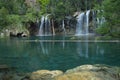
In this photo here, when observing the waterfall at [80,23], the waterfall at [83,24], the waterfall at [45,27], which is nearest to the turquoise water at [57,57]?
the waterfall at [83,24]

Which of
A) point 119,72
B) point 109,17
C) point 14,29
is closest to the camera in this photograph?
point 119,72

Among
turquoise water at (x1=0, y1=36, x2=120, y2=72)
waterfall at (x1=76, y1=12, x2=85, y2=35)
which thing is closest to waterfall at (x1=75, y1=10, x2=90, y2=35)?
waterfall at (x1=76, y1=12, x2=85, y2=35)

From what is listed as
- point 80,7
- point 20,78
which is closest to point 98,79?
point 20,78

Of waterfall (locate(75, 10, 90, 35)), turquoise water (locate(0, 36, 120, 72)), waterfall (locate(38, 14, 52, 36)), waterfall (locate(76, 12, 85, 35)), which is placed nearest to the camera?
turquoise water (locate(0, 36, 120, 72))

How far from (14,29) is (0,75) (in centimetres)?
5002

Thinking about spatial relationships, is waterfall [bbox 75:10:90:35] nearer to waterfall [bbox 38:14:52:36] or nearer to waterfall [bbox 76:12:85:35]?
waterfall [bbox 76:12:85:35]

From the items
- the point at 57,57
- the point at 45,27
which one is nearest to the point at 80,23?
the point at 45,27

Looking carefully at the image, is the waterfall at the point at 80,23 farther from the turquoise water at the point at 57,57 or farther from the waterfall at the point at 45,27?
the turquoise water at the point at 57,57

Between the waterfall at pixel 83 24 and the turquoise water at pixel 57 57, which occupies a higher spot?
the waterfall at pixel 83 24

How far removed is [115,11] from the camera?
2500 cm

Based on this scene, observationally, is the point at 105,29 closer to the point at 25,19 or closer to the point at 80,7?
the point at 25,19

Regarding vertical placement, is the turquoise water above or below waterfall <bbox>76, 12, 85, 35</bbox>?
below

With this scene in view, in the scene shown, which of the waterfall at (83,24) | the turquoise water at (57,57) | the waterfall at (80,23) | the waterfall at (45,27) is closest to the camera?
the turquoise water at (57,57)

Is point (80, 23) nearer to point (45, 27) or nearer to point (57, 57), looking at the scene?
point (45, 27)
